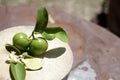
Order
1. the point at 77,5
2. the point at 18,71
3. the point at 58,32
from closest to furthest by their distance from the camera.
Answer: the point at 18,71, the point at 58,32, the point at 77,5

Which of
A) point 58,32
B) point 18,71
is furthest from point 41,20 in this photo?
point 18,71

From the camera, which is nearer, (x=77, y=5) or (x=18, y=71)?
(x=18, y=71)

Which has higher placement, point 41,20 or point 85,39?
point 41,20

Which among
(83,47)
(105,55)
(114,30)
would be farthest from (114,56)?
(114,30)

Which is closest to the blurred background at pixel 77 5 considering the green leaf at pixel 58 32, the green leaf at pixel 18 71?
the green leaf at pixel 58 32

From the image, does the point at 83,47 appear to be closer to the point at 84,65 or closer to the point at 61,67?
the point at 84,65

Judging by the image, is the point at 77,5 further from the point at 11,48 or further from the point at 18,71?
the point at 18,71

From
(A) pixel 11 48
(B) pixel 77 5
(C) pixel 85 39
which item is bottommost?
(B) pixel 77 5
